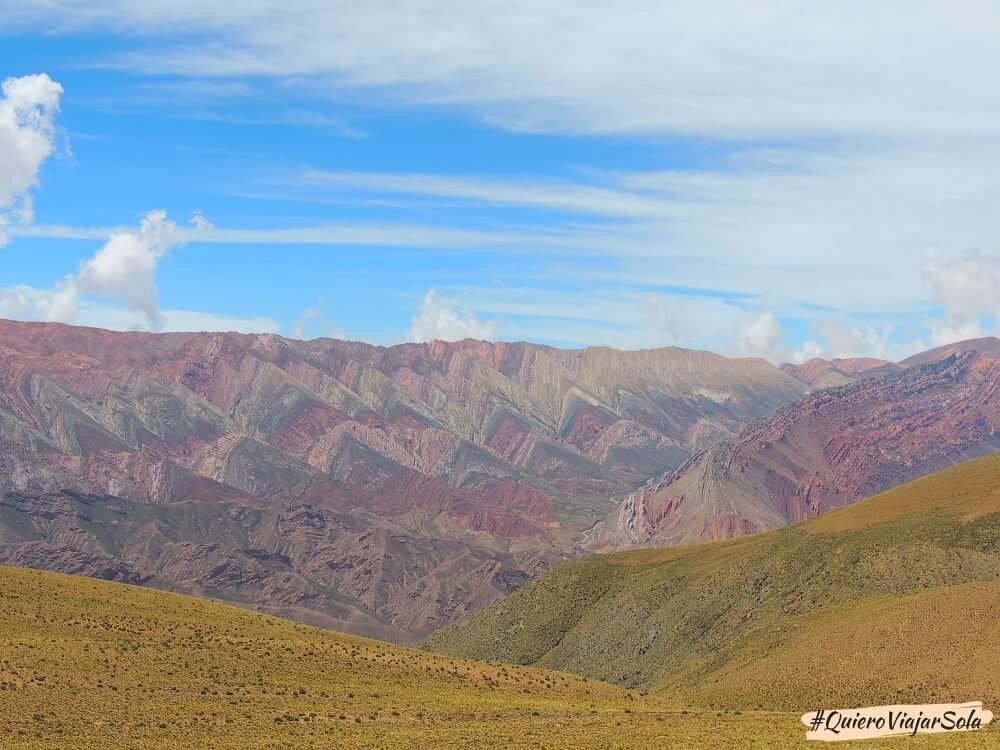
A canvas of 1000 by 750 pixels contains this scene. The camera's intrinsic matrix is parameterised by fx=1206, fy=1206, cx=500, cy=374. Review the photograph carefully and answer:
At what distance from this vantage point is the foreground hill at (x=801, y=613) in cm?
10431

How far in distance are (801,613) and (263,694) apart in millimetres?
82973

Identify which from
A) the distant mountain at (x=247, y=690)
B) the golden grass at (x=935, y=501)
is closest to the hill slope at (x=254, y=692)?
the distant mountain at (x=247, y=690)

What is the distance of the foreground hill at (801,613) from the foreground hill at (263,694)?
19.5 m

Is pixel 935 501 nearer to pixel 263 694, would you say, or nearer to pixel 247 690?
pixel 263 694

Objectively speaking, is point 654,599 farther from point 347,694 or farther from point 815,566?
point 347,694

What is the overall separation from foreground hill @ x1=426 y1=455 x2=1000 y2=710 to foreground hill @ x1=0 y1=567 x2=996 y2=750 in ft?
63.9

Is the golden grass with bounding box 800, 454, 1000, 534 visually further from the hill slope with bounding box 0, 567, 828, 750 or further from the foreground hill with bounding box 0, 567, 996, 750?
the hill slope with bounding box 0, 567, 828, 750

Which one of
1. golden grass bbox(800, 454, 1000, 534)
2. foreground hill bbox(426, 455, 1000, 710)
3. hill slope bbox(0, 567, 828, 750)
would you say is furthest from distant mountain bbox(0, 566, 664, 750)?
golden grass bbox(800, 454, 1000, 534)

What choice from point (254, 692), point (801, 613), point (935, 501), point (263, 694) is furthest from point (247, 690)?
point (935, 501)

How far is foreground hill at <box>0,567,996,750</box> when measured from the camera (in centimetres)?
6988

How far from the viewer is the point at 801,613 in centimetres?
14738

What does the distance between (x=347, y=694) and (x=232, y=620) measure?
25.1m

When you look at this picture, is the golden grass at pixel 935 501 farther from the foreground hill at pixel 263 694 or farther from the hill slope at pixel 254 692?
the hill slope at pixel 254 692

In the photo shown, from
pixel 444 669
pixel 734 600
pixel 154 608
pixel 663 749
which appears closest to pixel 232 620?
pixel 154 608
